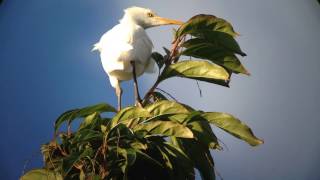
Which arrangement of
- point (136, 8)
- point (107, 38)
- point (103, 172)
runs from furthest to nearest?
point (136, 8), point (107, 38), point (103, 172)

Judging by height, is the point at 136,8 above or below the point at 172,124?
above

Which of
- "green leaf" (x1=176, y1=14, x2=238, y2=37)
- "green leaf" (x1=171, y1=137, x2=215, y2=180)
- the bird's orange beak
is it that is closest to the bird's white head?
the bird's orange beak

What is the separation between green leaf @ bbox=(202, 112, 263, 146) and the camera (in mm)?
943

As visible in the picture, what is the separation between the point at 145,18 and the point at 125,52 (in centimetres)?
22

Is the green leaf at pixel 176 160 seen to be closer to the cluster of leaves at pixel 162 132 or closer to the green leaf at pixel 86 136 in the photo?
the cluster of leaves at pixel 162 132

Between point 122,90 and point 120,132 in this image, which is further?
point 122,90

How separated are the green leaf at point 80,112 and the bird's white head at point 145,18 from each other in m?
0.33

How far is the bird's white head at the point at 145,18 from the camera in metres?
1.31

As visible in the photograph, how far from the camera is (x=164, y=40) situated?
4.20ft

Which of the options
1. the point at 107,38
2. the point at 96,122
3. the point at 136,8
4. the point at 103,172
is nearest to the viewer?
the point at 103,172

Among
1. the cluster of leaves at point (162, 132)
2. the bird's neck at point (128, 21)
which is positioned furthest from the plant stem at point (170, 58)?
the bird's neck at point (128, 21)

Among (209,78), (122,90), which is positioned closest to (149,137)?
(209,78)

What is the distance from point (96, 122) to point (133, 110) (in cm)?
11

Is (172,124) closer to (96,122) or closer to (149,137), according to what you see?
(149,137)
